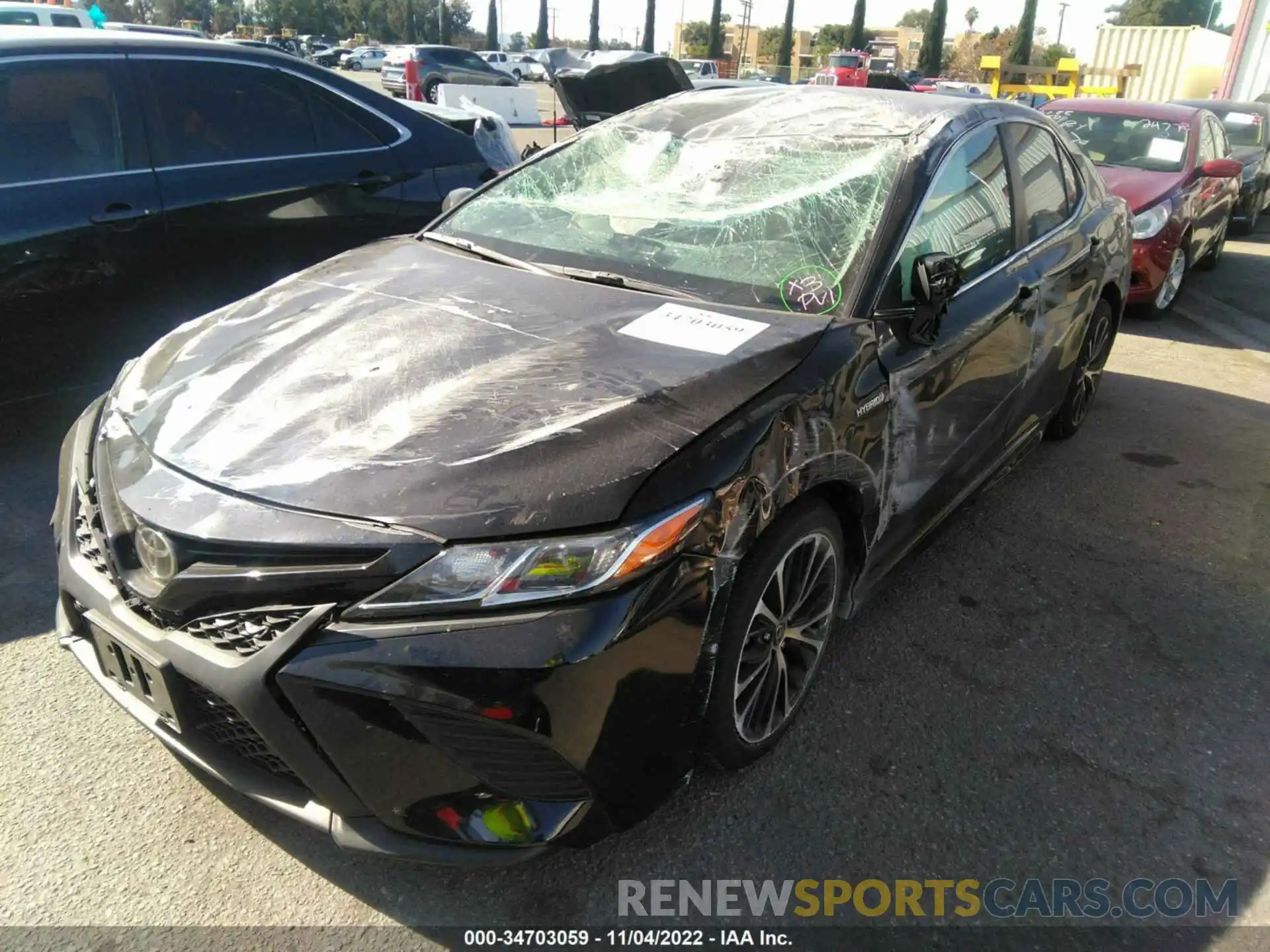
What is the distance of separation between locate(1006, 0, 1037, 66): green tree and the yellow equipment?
33.5 m

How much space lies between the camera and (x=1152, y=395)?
5562mm

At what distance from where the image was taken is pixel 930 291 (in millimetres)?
2535

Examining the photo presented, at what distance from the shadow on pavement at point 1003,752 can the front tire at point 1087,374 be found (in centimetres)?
76

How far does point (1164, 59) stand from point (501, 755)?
31.1m

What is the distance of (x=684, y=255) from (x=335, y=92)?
2940 millimetres

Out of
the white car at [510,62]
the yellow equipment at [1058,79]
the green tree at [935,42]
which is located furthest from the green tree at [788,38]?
the yellow equipment at [1058,79]

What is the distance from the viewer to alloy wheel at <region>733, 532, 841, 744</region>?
2203 mm

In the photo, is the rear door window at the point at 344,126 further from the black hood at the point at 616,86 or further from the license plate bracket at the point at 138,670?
the black hood at the point at 616,86

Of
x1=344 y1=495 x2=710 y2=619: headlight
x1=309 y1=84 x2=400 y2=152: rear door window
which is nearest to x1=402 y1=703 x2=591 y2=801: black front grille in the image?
x1=344 y1=495 x2=710 y2=619: headlight

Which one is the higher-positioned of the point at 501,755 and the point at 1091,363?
the point at 501,755

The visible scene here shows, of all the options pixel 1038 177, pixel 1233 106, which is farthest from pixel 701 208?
pixel 1233 106

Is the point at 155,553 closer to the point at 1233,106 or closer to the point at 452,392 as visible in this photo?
the point at 452,392

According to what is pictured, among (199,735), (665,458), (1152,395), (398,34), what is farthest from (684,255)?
(398,34)

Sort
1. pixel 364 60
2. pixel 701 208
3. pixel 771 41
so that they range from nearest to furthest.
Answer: pixel 701 208
pixel 364 60
pixel 771 41
